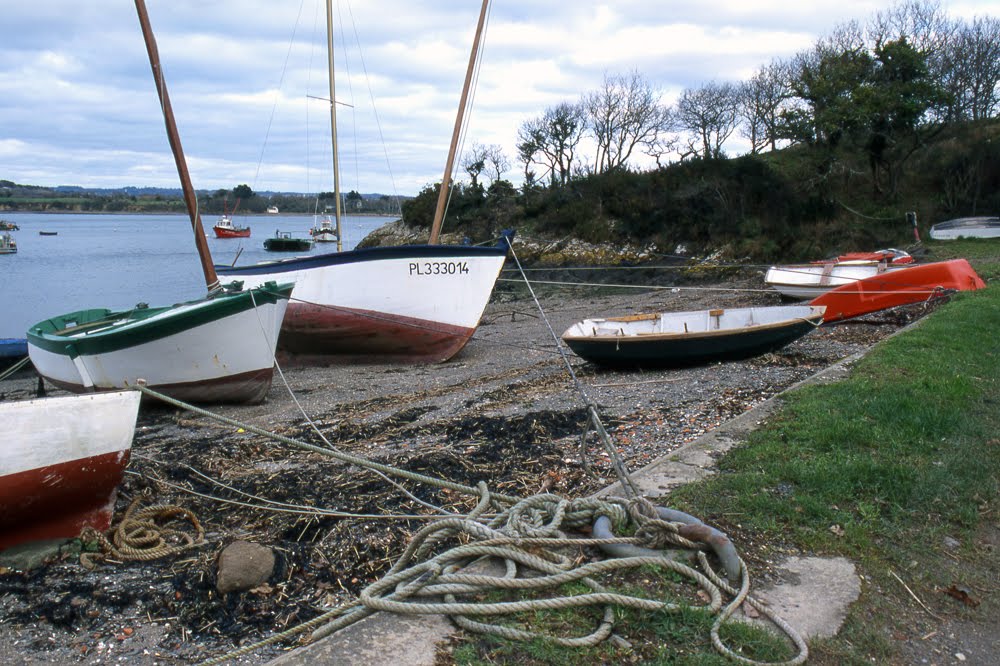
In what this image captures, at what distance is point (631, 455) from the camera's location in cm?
601

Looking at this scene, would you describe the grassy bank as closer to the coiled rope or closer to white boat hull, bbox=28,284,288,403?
the coiled rope

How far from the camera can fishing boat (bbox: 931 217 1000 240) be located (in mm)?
Result: 24359

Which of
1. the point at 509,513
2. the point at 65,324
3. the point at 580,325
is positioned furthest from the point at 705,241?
the point at 509,513

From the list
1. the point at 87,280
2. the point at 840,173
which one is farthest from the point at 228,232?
the point at 840,173

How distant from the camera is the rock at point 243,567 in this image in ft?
13.9

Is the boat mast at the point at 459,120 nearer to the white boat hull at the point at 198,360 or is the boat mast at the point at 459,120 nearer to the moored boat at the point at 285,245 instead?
the white boat hull at the point at 198,360

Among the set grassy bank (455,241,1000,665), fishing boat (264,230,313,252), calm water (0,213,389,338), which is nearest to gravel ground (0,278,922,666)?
grassy bank (455,241,1000,665)

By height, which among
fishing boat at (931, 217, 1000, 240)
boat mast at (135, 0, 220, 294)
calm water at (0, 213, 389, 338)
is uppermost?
boat mast at (135, 0, 220, 294)

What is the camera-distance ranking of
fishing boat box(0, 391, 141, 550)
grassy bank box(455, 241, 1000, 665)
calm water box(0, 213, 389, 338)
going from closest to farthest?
grassy bank box(455, 241, 1000, 665)
fishing boat box(0, 391, 141, 550)
calm water box(0, 213, 389, 338)

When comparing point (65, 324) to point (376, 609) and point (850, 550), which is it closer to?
point (376, 609)

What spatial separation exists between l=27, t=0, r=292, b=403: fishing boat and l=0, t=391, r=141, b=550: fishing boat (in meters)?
4.79

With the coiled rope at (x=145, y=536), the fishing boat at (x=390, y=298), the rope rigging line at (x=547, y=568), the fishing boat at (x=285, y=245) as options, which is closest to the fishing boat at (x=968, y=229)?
the fishing boat at (x=390, y=298)

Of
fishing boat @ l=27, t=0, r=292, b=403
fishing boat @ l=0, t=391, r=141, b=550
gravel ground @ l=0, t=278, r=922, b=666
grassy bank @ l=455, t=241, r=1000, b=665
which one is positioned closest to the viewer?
grassy bank @ l=455, t=241, r=1000, b=665

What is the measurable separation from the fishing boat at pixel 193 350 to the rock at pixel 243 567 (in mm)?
6047
